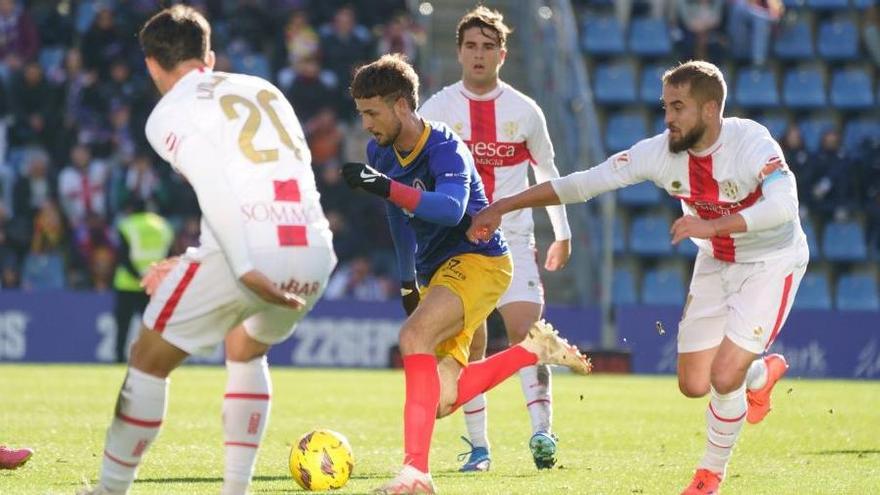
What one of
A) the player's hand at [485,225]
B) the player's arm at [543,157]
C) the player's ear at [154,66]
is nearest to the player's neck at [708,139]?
the player's hand at [485,225]

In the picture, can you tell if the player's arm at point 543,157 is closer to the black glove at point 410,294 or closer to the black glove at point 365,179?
the black glove at point 410,294

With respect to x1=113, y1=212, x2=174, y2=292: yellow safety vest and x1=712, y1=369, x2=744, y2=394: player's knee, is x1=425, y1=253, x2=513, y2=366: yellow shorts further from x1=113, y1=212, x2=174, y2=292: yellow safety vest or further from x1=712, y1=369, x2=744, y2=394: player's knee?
x1=113, y1=212, x2=174, y2=292: yellow safety vest

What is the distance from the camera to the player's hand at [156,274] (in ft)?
20.2

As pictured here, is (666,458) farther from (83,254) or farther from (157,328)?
(83,254)

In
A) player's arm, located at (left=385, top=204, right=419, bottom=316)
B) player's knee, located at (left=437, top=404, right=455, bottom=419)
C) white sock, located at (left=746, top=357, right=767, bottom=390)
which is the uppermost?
player's arm, located at (left=385, top=204, right=419, bottom=316)

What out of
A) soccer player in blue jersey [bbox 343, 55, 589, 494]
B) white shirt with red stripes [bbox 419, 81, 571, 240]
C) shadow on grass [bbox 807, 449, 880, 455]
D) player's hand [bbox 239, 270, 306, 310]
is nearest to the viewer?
player's hand [bbox 239, 270, 306, 310]

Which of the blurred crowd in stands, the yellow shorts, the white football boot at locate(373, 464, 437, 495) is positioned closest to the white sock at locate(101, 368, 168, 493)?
the white football boot at locate(373, 464, 437, 495)

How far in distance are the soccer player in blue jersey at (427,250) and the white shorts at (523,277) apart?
131 cm

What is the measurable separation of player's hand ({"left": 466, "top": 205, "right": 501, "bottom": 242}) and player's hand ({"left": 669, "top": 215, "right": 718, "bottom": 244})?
912mm

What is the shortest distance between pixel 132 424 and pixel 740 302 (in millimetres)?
3059

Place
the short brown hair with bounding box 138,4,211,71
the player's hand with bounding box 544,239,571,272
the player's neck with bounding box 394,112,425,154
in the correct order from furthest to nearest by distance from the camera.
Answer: the player's hand with bounding box 544,239,571,272
the player's neck with bounding box 394,112,425,154
the short brown hair with bounding box 138,4,211,71

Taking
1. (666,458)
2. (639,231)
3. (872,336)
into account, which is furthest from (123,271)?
(666,458)

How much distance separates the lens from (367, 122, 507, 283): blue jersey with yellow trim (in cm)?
751

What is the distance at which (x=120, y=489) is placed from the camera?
6211 millimetres
